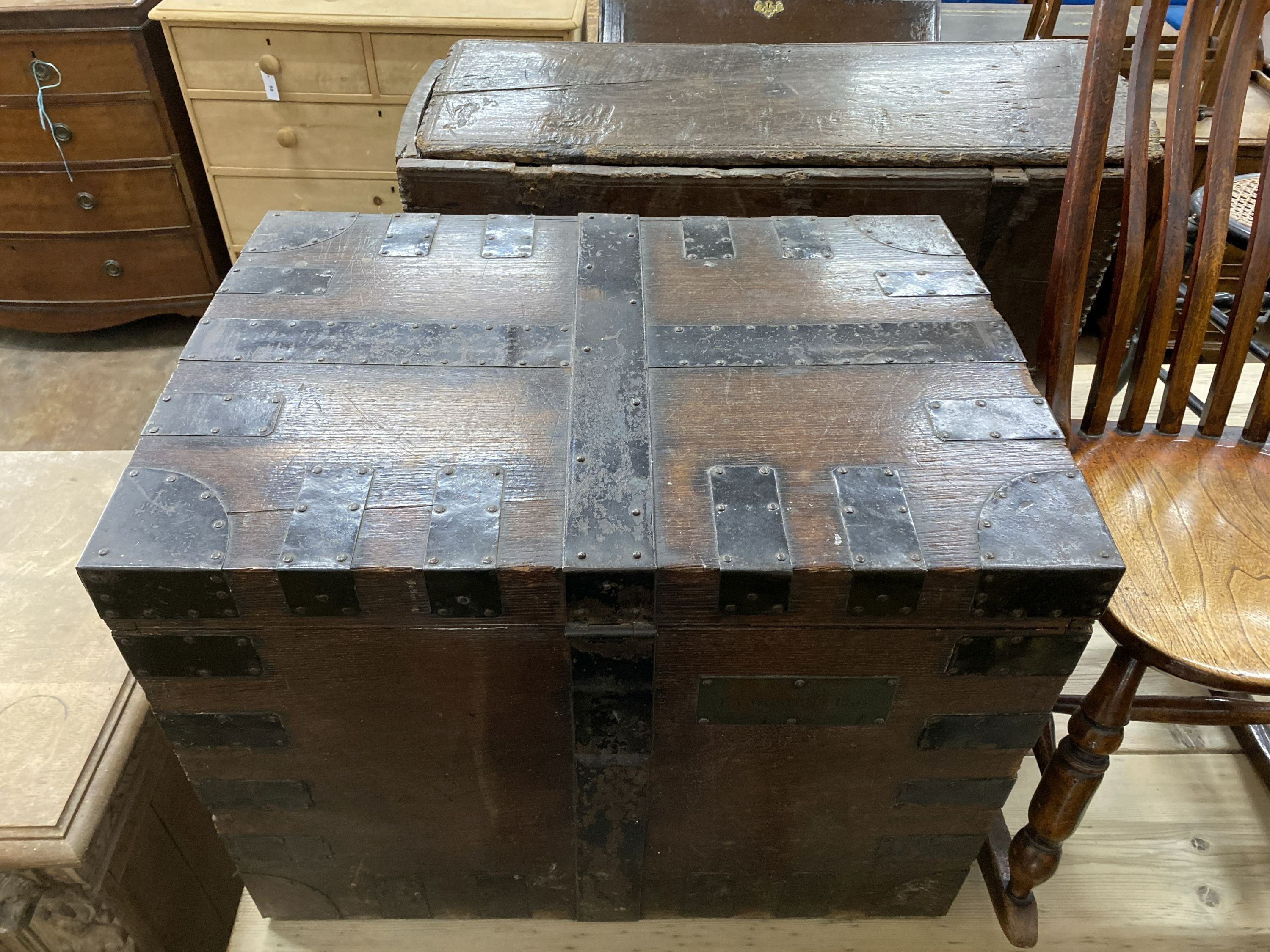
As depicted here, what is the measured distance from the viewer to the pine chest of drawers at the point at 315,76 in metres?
2.35

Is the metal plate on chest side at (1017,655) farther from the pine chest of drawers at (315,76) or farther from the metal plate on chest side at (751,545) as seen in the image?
the pine chest of drawers at (315,76)

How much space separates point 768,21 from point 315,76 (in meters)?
1.30

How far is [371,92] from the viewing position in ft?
8.12

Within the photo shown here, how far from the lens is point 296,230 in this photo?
142 cm

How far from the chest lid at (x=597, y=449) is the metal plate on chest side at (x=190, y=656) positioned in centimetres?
4

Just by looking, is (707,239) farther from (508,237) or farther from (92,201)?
(92,201)

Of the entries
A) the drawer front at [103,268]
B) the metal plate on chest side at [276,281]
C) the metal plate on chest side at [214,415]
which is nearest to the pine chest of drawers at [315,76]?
the drawer front at [103,268]

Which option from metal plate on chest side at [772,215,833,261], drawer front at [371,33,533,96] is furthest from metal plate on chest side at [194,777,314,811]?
drawer front at [371,33,533,96]

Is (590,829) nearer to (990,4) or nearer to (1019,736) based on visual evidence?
(1019,736)

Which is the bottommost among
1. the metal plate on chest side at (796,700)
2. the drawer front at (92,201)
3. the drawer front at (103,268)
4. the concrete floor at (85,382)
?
the concrete floor at (85,382)

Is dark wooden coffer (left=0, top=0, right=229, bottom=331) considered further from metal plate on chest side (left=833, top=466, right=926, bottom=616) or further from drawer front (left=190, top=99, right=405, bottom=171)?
metal plate on chest side (left=833, top=466, right=926, bottom=616)

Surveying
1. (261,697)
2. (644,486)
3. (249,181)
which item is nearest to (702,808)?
(644,486)

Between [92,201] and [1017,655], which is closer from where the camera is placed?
[1017,655]

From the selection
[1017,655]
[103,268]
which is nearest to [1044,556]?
[1017,655]
